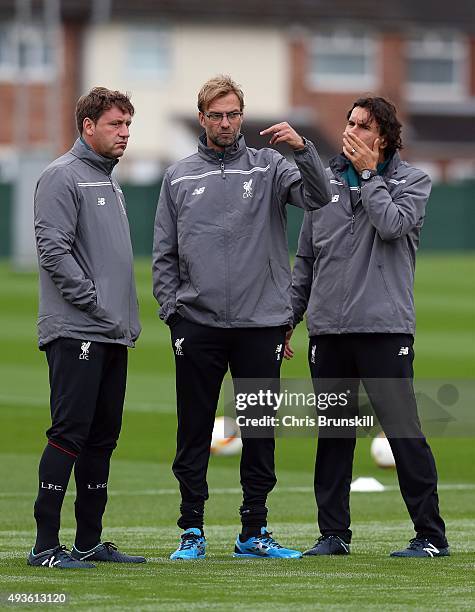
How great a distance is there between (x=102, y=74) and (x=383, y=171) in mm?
43845

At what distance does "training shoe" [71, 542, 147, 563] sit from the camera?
784 centimetres

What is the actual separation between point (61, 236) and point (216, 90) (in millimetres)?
1010

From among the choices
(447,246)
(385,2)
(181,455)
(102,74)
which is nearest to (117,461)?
(181,455)

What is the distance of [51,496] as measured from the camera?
7.64m

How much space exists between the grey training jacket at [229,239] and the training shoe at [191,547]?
1.00 m

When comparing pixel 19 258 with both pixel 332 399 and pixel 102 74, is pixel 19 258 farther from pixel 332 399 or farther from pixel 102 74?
pixel 332 399

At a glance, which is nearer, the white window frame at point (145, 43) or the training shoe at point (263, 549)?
the training shoe at point (263, 549)

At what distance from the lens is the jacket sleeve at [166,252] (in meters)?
8.09

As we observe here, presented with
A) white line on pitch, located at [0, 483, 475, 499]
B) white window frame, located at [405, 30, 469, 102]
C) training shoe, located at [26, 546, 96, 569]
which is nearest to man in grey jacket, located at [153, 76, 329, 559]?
training shoe, located at [26, 546, 96, 569]

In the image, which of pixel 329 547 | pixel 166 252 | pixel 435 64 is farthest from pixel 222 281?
pixel 435 64

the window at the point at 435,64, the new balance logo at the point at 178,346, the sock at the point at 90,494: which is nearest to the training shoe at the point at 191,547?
the sock at the point at 90,494

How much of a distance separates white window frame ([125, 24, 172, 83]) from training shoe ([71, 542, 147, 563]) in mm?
44650

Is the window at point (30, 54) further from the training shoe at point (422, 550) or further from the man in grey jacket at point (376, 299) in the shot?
the training shoe at point (422, 550)

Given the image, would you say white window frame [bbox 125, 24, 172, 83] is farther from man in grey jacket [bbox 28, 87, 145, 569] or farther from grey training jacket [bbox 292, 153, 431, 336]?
man in grey jacket [bbox 28, 87, 145, 569]
